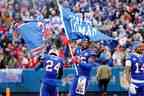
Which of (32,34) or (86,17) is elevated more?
(86,17)

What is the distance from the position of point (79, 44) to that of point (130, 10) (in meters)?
5.85

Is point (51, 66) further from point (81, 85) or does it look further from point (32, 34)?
point (32, 34)

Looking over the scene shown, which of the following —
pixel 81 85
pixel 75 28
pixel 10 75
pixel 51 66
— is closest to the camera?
pixel 51 66

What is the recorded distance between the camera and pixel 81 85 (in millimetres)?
14609

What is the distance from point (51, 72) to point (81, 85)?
1.30 m

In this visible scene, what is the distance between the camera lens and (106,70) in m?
16.7

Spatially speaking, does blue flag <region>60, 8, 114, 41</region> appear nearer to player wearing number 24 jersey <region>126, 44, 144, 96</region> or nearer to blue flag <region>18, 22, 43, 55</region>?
blue flag <region>18, 22, 43, 55</region>

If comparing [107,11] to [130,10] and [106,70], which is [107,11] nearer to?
[130,10]

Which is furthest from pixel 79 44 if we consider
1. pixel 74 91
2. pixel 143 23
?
pixel 143 23

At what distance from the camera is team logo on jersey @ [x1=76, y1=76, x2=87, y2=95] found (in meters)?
14.5


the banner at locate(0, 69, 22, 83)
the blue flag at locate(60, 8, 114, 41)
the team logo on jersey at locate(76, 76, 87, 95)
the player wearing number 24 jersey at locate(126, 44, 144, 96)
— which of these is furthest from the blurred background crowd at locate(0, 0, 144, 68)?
the player wearing number 24 jersey at locate(126, 44, 144, 96)

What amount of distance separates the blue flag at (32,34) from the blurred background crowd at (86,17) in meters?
0.23

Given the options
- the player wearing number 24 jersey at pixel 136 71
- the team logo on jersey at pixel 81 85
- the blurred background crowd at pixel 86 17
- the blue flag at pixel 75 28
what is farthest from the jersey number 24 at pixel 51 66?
the blue flag at pixel 75 28

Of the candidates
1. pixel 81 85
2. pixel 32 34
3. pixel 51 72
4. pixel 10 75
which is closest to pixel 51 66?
pixel 51 72
